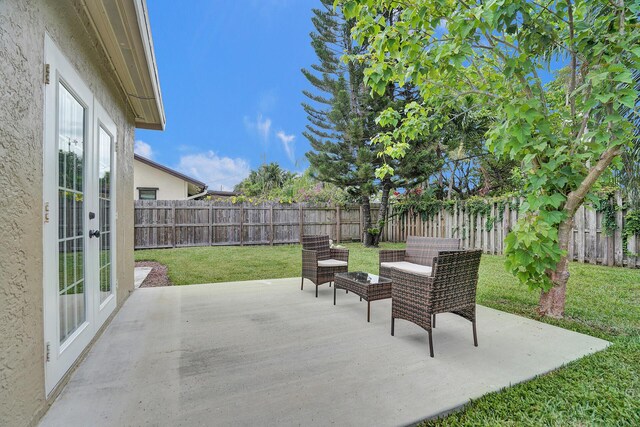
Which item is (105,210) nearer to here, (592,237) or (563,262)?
(563,262)

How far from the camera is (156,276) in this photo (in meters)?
6.04

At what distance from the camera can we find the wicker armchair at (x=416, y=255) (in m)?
4.02

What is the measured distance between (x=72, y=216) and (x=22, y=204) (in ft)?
2.77

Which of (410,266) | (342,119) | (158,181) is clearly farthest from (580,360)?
(158,181)

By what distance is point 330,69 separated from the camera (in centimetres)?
1176

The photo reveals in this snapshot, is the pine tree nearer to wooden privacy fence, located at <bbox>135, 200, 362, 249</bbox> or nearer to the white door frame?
wooden privacy fence, located at <bbox>135, 200, 362, 249</bbox>

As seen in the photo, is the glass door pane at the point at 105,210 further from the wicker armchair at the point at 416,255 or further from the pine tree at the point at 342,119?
the pine tree at the point at 342,119

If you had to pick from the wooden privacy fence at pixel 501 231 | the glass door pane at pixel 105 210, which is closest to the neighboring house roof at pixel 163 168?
the wooden privacy fence at pixel 501 231

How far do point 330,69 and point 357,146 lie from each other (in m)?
3.21

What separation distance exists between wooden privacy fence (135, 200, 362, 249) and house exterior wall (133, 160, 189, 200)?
5.02m

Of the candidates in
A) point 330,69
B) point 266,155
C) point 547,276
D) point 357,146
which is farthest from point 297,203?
point 266,155

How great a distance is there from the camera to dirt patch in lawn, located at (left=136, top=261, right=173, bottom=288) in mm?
5371

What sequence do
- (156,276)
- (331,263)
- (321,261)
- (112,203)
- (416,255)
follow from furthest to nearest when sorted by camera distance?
(156,276), (321,261), (331,263), (416,255), (112,203)

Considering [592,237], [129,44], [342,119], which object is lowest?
[592,237]
